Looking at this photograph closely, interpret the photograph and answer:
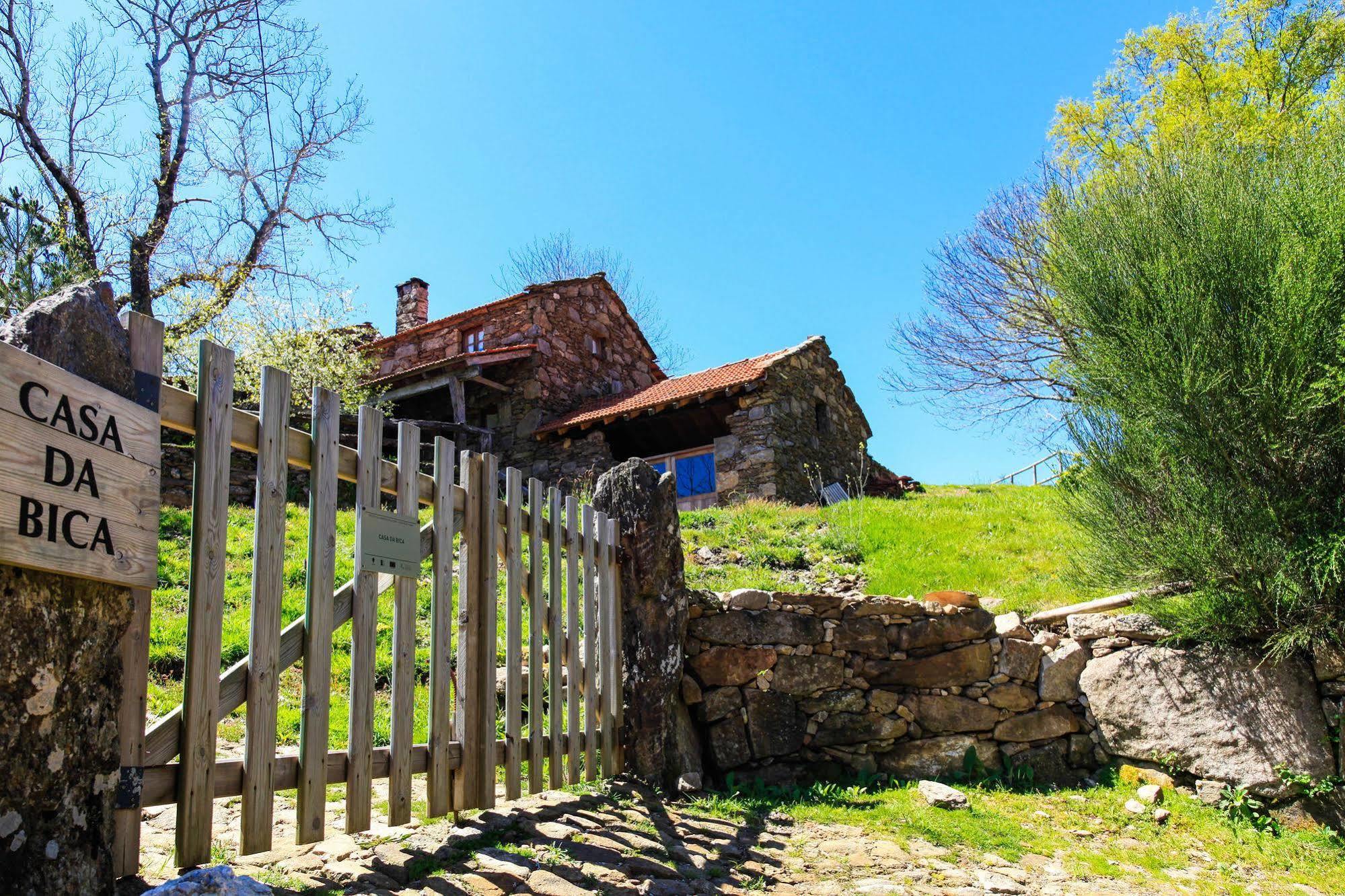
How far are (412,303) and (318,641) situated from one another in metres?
20.2

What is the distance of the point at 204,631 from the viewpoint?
2668 mm

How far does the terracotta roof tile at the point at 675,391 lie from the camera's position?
15.8 metres

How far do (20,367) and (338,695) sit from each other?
12.4 ft

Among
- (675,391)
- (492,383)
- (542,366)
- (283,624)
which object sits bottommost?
(283,624)

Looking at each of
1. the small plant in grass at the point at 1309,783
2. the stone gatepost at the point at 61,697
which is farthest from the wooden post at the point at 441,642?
the small plant in grass at the point at 1309,783

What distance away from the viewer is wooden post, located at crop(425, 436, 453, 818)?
3654 millimetres

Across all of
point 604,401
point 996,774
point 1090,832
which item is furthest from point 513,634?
point 604,401

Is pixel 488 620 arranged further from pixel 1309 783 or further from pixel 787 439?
pixel 787 439

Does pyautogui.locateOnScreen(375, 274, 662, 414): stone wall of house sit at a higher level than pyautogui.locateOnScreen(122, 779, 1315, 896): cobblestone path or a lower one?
higher

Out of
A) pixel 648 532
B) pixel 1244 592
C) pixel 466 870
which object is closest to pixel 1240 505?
pixel 1244 592

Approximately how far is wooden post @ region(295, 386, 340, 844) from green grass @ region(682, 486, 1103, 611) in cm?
554

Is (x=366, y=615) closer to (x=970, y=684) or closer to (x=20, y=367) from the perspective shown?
(x=20, y=367)

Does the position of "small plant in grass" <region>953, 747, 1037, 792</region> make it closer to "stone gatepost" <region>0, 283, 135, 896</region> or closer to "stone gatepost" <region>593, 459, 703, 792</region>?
"stone gatepost" <region>593, 459, 703, 792</region>

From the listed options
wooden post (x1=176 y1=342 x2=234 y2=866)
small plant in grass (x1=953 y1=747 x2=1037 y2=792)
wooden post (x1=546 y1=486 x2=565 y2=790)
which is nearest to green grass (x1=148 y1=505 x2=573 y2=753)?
wooden post (x1=546 y1=486 x2=565 y2=790)
